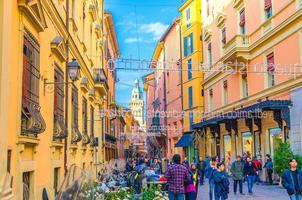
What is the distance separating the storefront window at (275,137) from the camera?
2142cm

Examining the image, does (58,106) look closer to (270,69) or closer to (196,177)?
(196,177)

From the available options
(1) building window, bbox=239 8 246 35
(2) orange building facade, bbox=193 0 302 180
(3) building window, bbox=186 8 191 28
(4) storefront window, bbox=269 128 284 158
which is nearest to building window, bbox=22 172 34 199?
(2) orange building facade, bbox=193 0 302 180

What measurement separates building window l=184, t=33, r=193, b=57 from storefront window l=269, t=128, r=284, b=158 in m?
18.5

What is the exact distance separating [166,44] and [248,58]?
96.4 feet

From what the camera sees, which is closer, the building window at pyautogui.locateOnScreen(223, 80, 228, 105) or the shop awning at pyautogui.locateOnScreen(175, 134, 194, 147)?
the building window at pyautogui.locateOnScreen(223, 80, 228, 105)

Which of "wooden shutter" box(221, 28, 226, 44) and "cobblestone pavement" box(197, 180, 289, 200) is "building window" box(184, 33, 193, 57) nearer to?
"wooden shutter" box(221, 28, 226, 44)

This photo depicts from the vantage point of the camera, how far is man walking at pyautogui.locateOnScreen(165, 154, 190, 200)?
10203 millimetres

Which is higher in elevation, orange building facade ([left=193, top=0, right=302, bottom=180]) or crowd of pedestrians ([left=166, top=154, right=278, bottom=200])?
orange building facade ([left=193, top=0, right=302, bottom=180])

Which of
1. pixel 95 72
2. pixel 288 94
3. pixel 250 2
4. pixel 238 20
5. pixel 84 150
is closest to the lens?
pixel 84 150

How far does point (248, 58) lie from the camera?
82.4ft

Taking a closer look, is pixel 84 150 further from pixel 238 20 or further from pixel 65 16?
pixel 238 20

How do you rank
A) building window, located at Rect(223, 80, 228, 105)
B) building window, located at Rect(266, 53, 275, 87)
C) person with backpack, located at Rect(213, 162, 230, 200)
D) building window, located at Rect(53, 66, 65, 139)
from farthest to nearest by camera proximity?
1. building window, located at Rect(223, 80, 228, 105)
2. building window, located at Rect(266, 53, 275, 87)
3. person with backpack, located at Rect(213, 162, 230, 200)
4. building window, located at Rect(53, 66, 65, 139)

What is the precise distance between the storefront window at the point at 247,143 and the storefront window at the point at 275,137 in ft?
8.00

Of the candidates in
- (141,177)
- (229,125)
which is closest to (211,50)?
(229,125)
